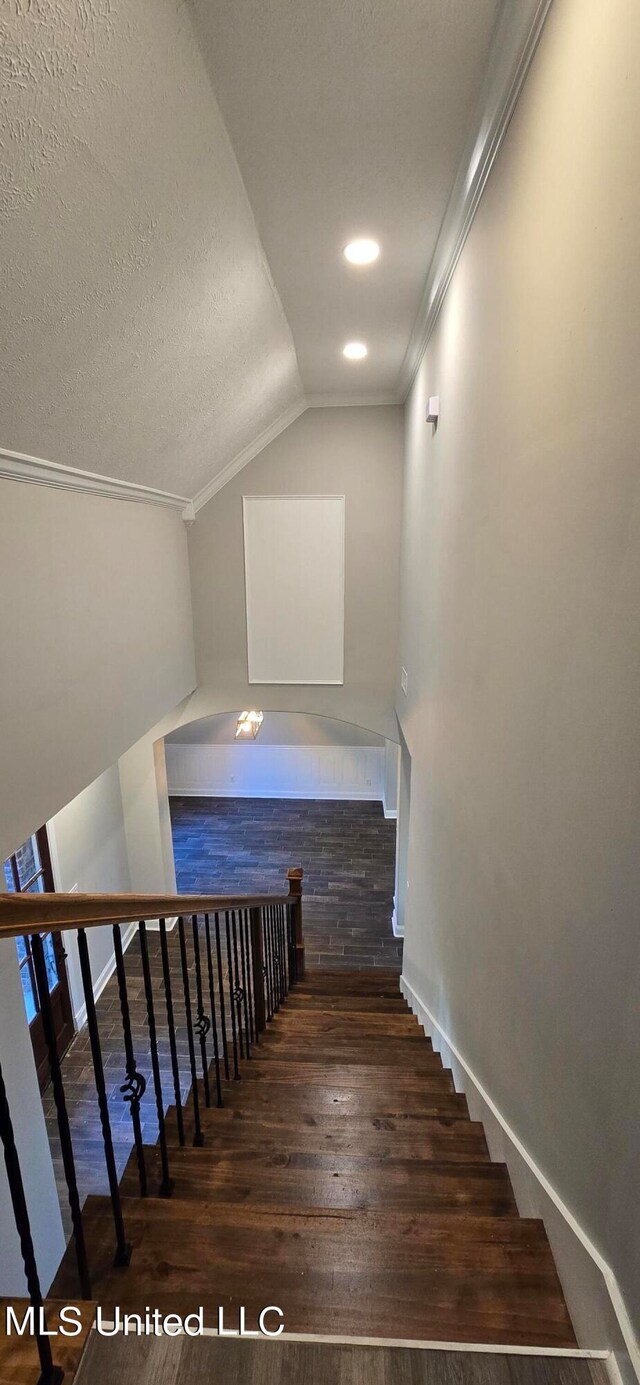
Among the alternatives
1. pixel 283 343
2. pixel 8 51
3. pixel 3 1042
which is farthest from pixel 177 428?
pixel 3 1042

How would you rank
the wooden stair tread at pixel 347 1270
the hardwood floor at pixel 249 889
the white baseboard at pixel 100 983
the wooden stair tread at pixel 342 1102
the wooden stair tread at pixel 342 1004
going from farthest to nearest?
the white baseboard at pixel 100 983 < the hardwood floor at pixel 249 889 < the wooden stair tread at pixel 342 1004 < the wooden stair tread at pixel 342 1102 < the wooden stair tread at pixel 347 1270

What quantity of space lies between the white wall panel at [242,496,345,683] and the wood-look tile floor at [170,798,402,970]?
267 cm

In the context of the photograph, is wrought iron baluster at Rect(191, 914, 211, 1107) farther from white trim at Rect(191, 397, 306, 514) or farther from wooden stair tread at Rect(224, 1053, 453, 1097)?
white trim at Rect(191, 397, 306, 514)

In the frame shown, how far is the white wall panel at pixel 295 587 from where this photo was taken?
5.20 metres

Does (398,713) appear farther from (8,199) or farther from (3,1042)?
(8,199)

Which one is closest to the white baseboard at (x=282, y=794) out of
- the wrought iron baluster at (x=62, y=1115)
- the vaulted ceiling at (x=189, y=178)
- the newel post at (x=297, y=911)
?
the newel post at (x=297, y=911)

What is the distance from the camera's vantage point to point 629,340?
97 cm

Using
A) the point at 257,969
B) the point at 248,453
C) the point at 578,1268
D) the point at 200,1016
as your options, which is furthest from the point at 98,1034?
Result: the point at 248,453

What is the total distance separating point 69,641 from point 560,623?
231 cm

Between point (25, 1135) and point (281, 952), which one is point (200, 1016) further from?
point (281, 952)

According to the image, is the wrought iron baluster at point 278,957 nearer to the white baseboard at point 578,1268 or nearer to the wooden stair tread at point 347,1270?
the white baseboard at point 578,1268

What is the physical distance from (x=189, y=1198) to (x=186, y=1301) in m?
0.47

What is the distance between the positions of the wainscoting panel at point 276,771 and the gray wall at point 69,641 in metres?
5.08

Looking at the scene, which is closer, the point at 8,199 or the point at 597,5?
the point at 597,5
